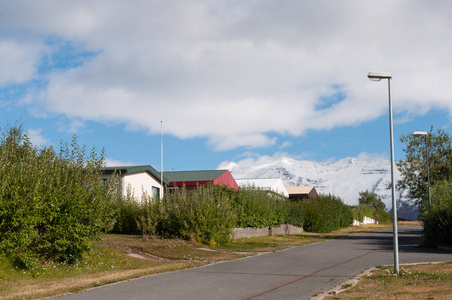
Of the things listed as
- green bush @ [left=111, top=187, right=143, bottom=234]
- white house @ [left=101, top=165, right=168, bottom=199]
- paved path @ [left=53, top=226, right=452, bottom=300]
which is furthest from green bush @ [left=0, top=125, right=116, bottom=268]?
white house @ [left=101, top=165, right=168, bottom=199]

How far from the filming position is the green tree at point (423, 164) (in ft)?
131

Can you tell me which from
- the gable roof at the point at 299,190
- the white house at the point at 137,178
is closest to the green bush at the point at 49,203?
the white house at the point at 137,178

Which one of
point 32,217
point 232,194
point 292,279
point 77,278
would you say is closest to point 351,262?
point 292,279

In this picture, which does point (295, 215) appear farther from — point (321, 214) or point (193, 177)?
point (193, 177)

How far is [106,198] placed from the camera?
51.9 ft

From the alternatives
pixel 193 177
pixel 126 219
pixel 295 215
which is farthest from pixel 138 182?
pixel 295 215

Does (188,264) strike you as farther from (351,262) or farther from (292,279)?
(351,262)

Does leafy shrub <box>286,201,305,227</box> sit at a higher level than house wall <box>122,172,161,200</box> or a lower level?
lower

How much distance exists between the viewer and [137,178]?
111ft

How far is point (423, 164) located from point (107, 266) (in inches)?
1341

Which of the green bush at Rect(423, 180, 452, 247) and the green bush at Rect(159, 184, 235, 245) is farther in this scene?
the green bush at Rect(159, 184, 235, 245)

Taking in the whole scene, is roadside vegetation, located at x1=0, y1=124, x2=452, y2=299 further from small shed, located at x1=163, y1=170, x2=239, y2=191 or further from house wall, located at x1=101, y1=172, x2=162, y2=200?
small shed, located at x1=163, y1=170, x2=239, y2=191

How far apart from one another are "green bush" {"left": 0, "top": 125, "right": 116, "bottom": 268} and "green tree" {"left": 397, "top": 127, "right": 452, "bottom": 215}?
105 ft

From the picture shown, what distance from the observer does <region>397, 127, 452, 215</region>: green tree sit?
3988cm
